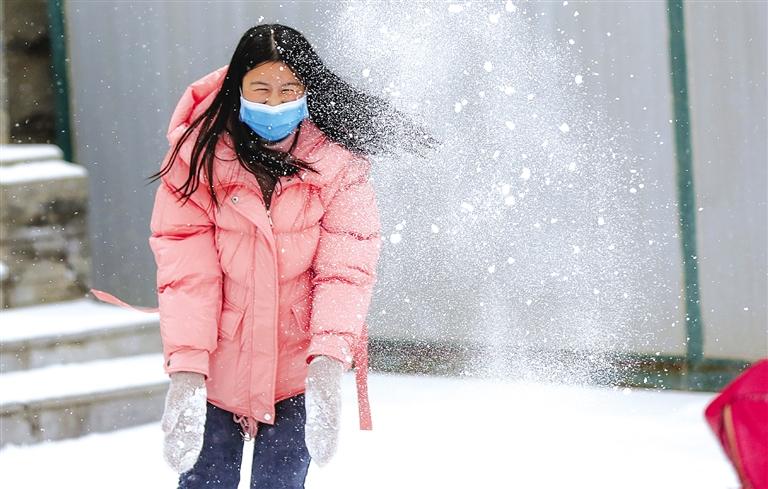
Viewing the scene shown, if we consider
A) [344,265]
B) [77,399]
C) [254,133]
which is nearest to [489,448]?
[77,399]

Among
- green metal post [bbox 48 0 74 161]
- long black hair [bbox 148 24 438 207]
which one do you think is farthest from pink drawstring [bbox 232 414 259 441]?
green metal post [bbox 48 0 74 161]

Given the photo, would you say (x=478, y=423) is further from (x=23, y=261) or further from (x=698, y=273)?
(x=23, y=261)

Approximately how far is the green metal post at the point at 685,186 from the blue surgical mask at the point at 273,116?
290 cm

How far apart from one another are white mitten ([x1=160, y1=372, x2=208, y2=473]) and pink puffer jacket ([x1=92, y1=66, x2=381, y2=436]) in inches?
2.0

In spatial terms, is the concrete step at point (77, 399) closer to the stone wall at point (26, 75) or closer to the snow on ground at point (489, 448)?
the snow on ground at point (489, 448)

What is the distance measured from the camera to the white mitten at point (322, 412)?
3160 mm

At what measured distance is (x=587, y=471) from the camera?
4.81 m

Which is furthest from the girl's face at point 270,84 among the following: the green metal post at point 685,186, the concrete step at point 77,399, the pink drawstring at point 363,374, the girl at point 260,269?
the green metal post at point 685,186

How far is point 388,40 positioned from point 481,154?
0.72 m

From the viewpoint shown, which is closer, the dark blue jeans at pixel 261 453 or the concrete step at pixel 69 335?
the dark blue jeans at pixel 261 453

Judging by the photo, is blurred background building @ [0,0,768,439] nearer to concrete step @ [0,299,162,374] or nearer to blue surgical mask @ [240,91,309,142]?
concrete step @ [0,299,162,374]

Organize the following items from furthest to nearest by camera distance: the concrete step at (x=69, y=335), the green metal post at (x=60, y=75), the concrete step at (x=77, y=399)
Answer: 1. the green metal post at (x=60, y=75)
2. the concrete step at (x=69, y=335)
3. the concrete step at (x=77, y=399)

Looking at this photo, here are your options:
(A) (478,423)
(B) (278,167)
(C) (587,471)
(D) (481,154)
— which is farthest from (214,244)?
(D) (481,154)

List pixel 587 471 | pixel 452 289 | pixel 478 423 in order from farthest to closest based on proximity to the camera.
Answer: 1. pixel 452 289
2. pixel 478 423
3. pixel 587 471
